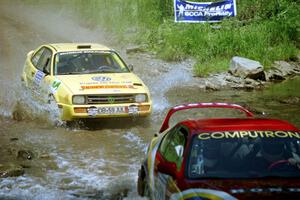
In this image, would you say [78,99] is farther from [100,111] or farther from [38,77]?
[38,77]

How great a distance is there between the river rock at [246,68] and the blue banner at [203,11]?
12.2 ft

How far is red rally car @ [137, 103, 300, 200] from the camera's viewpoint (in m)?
4.95

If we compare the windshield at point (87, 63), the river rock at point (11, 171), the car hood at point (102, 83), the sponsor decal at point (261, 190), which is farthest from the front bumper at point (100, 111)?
the sponsor decal at point (261, 190)

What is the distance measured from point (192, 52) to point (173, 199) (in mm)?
14612

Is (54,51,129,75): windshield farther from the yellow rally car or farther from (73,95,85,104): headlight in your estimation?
(73,95,85,104): headlight

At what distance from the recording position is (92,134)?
36.4 feet

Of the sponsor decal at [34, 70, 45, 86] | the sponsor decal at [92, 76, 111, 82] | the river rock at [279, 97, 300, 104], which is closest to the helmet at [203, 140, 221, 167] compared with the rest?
the sponsor decal at [92, 76, 111, 82]

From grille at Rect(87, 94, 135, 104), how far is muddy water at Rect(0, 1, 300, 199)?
0.61m

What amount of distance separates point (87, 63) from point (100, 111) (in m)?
1.65

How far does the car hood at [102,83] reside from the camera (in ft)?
36.3

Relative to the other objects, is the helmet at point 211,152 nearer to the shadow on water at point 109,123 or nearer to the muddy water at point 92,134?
the muddy water at point 92,134

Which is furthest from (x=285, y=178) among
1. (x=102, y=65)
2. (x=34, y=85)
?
(x=34, y=85)

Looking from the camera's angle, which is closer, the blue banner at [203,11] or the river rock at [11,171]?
the river rock at [11,171]

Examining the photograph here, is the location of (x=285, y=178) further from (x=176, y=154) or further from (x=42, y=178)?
(x=42, y=178)
